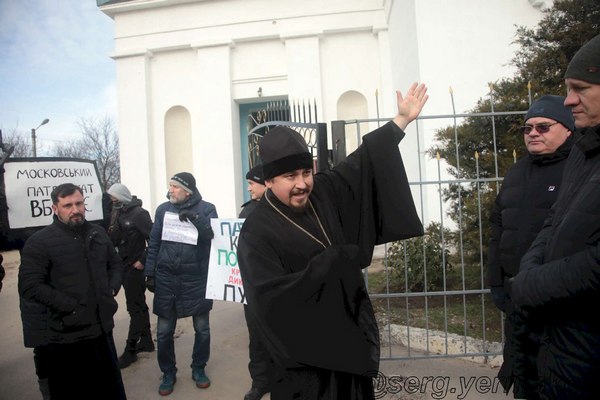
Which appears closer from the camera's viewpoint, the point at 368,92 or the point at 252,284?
the point at 252,284

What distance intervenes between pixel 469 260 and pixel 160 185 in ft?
33.9

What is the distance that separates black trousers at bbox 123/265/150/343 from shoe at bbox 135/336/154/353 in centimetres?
11

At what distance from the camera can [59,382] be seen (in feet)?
10.1

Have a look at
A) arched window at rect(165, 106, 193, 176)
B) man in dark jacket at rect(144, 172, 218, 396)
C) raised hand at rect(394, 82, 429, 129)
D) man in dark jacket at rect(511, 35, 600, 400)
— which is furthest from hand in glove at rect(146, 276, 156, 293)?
arched window at rect(165, 106, 193, 176)

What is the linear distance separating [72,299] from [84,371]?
58cm

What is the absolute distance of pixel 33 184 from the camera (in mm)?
4199

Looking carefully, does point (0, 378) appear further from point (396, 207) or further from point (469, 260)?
point (469, 260)

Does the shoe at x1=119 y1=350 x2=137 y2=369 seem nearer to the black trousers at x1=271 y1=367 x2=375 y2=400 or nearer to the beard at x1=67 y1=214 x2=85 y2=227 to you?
the beard at x1=67 y1=214 x2=85 y2=227

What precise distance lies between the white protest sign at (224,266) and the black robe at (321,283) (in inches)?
80.7

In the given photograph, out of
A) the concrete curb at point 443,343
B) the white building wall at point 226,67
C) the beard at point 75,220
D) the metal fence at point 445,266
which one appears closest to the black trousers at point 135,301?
the beard at point 75,220

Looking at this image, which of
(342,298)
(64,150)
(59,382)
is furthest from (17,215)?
(64,150)

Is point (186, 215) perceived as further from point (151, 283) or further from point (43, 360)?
point (43, 360)

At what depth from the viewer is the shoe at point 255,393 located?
3713mm

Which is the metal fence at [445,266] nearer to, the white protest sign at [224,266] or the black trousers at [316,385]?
the white protest sign at [224,266]
